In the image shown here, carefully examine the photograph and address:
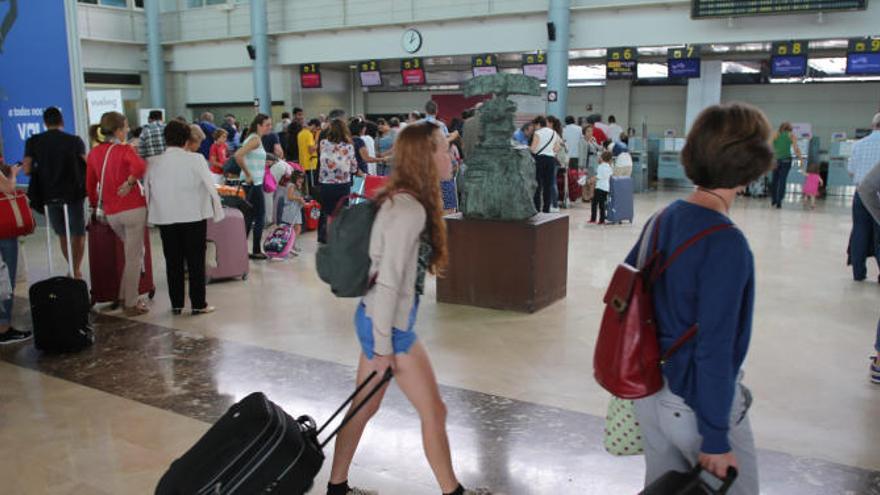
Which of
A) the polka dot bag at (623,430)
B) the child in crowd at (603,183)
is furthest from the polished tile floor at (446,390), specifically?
the child in crowd at (603,183)

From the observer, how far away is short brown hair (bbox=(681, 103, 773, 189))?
5.74 ft

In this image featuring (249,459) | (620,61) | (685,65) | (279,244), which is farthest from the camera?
(620,61)

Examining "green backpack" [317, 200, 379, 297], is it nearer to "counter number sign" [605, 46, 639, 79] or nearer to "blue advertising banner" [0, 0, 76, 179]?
"blue advertising banner" [0, 0, 76, 179]

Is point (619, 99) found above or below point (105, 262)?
above

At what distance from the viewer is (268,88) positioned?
18438 mm

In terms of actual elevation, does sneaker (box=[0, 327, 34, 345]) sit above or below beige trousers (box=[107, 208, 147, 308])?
below

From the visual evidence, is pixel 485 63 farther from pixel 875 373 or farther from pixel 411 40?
pixel 875 373

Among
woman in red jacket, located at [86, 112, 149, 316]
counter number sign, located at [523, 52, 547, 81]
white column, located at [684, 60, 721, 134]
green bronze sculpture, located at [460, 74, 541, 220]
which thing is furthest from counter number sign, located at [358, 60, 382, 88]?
woman in red jacket, located at [86, 112, 149, 316]

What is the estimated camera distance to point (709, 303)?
170 cm

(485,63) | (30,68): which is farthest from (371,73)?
(30,68)

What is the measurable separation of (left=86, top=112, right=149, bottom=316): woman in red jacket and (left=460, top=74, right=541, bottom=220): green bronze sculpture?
2609 millimetres

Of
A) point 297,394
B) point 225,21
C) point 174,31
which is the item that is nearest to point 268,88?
point 225,21

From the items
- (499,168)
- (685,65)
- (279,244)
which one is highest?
(685,65)

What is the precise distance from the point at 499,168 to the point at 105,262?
3385 millimetres
